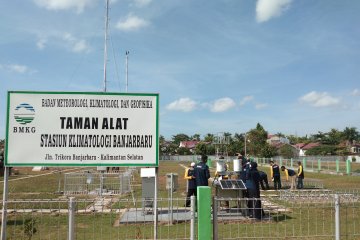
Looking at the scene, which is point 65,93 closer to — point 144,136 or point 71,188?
point 144,136

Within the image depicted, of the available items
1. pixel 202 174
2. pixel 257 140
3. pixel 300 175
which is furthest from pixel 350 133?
pixel 202 174

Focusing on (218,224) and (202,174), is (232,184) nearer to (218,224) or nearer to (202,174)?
(202,174)

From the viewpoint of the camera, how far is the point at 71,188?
19.4 m

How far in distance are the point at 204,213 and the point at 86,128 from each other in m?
2.43

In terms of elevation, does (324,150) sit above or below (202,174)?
above

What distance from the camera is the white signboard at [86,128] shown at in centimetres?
668

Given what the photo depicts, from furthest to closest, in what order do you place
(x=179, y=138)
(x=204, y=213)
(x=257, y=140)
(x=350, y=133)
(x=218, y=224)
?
1. (x=179, y=138)
2. (x=350, y=133)
3. (x=257, y=140)
4. (x=218, y=224)
5. (x=204, y=213)

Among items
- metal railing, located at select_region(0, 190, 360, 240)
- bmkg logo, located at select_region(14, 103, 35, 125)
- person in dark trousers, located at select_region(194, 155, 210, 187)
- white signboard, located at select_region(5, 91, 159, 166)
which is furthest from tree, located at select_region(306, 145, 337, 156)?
bmkg logo, located at select_region(14, 103, 35, 125)

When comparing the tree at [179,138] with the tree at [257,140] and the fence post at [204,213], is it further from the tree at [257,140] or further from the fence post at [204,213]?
the fence post at [204,213]

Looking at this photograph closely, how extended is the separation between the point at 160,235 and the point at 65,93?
4298 millimetres

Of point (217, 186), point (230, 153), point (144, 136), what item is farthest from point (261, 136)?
point (144, 136)

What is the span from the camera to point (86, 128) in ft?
22.2

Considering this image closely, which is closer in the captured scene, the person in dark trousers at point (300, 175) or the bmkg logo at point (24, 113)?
the bmkg logo at point (24, 113)

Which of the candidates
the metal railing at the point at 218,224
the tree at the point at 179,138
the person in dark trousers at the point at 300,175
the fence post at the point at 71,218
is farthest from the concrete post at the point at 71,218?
the tree at the point at 179,138
